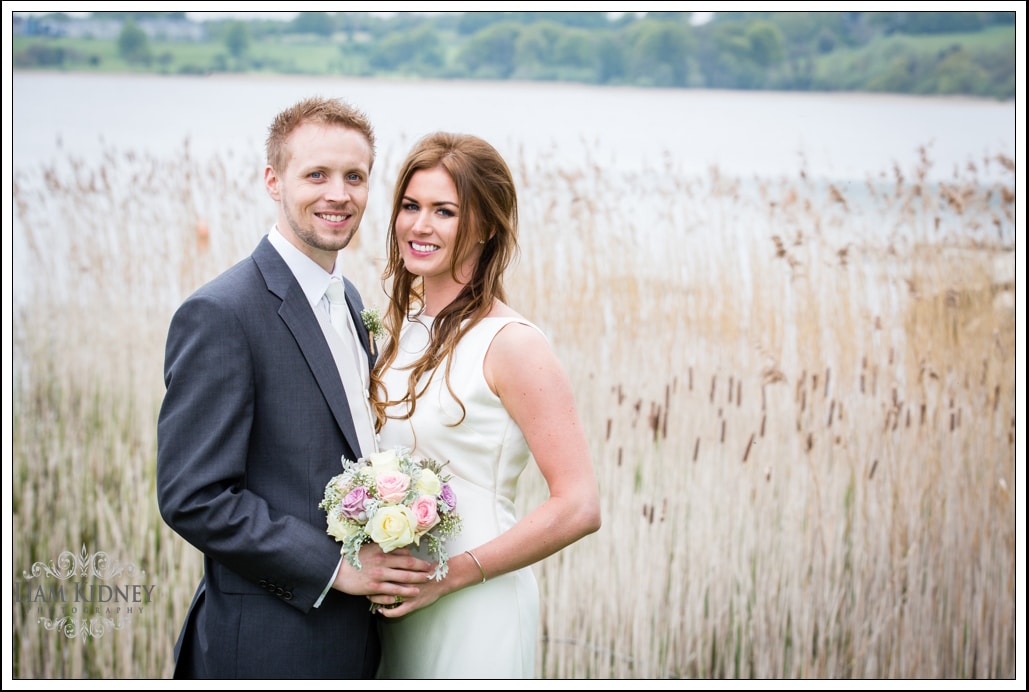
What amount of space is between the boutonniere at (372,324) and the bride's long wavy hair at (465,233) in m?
0.04

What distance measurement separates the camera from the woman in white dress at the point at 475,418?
198cm

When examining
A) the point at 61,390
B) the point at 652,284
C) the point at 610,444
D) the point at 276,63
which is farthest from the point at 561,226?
the point at 61,390

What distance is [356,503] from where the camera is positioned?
1.70 m

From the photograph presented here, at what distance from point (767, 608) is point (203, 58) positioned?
3.53 meters

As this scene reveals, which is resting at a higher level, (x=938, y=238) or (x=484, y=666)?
(x=938, y=238)

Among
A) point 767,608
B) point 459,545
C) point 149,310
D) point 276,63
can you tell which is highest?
point 276,63

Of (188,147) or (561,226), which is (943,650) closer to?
(561,226)

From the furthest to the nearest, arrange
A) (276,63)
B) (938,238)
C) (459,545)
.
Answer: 1. (276,63)
2. (938,238)
3. (459,545)

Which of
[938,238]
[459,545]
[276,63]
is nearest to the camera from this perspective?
[459,545]

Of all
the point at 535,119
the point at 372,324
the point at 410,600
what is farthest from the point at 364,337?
the point at 535,119

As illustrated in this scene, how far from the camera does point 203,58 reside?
3.79 metres

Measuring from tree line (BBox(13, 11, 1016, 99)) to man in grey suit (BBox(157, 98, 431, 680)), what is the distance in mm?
1866

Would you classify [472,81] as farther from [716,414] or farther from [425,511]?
[425,511]

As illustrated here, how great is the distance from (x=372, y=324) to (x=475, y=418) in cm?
39
